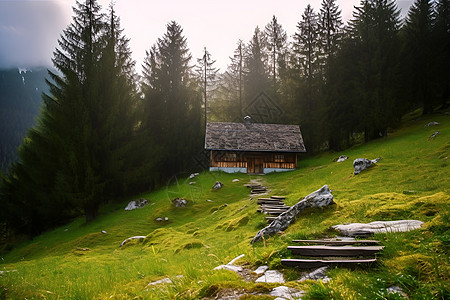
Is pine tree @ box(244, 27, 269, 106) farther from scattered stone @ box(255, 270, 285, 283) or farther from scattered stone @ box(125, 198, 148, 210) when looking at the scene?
scattered stone @ box(255, 270, 285, 283)

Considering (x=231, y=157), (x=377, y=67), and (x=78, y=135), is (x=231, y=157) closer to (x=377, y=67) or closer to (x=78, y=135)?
(x=78, y=135)

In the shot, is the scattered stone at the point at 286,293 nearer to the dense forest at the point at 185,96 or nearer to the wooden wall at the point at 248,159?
the dense forest at the point at 185,96

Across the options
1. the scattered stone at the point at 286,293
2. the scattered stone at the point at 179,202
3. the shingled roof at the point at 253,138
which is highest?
the shingled roof at the point at 253,138

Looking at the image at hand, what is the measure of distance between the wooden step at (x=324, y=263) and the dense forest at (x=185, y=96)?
26243 mm

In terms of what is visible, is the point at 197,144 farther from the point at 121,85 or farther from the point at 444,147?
the point at 444,147

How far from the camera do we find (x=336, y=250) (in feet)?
16.7

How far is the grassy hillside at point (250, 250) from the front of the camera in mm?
3787

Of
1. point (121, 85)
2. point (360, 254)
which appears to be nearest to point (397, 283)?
point (360, 254)

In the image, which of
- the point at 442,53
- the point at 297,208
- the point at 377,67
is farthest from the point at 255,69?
the point at 297,208

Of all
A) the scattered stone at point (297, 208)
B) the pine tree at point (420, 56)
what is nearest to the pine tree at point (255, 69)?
the pine tree at point (420, 56)

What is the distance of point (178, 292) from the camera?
4199 mm

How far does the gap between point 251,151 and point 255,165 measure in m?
2.32

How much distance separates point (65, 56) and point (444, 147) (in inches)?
1455

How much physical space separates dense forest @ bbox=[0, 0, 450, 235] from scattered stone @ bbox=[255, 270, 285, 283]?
26.0 metres
